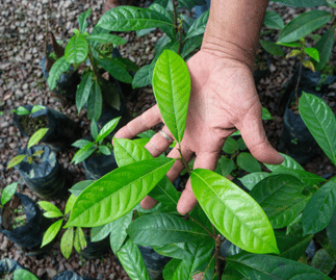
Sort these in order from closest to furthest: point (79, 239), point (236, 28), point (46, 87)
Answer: point (236, 28) < point (79, 239) < point (46, 87)

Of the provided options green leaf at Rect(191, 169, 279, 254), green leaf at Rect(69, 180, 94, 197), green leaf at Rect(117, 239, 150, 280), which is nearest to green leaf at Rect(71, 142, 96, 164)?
green leaf at Rect(69, 180, 94, 197)

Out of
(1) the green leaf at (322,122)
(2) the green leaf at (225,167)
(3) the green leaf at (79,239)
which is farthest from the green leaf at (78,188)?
(1) the green leaf at (322,122)

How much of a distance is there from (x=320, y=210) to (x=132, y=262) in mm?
656

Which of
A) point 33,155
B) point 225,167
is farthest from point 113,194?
point 33,155

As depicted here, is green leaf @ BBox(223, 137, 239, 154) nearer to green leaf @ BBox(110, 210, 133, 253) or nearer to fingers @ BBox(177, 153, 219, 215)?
fingers @ BBox(177, 153, 219, 215)

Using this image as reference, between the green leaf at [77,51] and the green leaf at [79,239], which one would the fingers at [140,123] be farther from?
the green leaf at [79,239]

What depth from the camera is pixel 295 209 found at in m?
0.83

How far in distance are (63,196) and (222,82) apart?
165 centimetres

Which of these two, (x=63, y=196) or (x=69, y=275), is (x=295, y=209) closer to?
(x=69, y=275)

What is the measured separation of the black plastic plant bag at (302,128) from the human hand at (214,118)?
88 centimetres

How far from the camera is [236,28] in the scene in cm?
Answer: 106

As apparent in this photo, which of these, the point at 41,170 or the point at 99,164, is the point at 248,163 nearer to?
the point at 99,164

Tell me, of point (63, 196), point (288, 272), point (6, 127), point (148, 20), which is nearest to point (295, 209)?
point (288, 272)

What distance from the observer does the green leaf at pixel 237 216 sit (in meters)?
0.52
